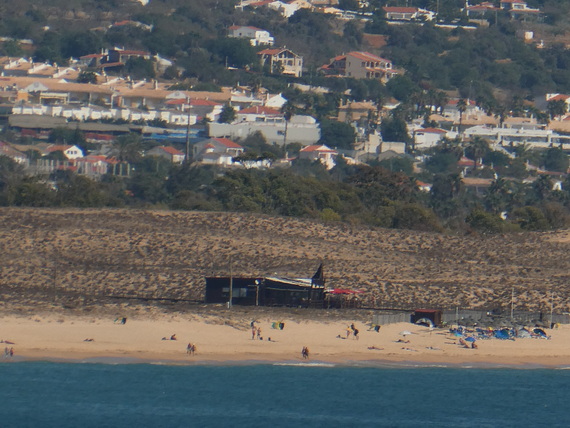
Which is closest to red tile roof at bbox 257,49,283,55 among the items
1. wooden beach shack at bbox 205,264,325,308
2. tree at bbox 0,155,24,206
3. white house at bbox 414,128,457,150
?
white house at bbox 414,128,457,150

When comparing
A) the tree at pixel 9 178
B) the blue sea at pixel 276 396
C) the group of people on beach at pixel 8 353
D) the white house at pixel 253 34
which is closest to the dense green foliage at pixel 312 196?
the tree at pixel 9 178

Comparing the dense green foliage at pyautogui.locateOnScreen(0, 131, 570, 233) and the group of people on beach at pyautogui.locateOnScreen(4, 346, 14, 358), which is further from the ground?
the dense green foliage at pyautogui.locateOnScreen(0, 131, 570, 233)

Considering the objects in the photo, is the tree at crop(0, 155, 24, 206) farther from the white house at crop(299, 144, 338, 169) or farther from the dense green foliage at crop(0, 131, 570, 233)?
the white house at crop(299, 144, 338, 169)

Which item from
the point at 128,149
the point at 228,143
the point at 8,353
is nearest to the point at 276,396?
the point at 8,353

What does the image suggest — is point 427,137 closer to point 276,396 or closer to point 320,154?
point 320,154

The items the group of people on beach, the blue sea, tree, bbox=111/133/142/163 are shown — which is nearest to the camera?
the blue sea

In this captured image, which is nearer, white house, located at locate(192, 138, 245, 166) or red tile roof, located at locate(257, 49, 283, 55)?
white house, located at locate(192, 138, 245, 166)

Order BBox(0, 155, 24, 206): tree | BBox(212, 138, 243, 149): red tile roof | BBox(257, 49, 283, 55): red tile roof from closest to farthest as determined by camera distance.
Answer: BBox(0, 155, 24, 206): tree, BBox(212, 138, 243, 149): red tile roof, BBox(257, 49, 283, 55): red tile roof

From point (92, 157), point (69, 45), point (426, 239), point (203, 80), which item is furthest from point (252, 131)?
point (426, 239)
